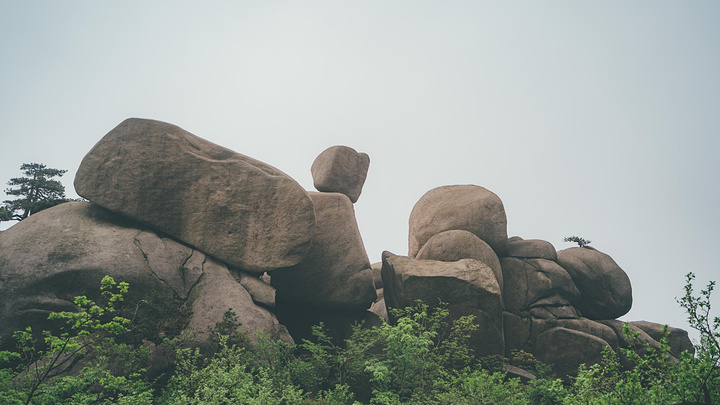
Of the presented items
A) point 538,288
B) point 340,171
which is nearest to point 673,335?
point 538,288

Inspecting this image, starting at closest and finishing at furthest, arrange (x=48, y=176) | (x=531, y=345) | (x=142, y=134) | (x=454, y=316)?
(x=142, y=134) → (x=454, y=316) → (x=531, y=345) → (x=48, y=176)

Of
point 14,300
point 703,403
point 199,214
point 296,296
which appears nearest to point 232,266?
point 199,214

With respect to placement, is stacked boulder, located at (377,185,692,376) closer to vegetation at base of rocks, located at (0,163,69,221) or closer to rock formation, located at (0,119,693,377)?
rock formation, located at (0,119,693,377)

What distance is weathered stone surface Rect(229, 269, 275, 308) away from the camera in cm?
1425

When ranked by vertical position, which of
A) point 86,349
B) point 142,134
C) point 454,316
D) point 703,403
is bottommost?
point 86,349

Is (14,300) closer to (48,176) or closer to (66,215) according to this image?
(66,215)

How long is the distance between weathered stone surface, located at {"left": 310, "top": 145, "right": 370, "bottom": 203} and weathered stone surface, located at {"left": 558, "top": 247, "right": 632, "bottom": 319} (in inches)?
427

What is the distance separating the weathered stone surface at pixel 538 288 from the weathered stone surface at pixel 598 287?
3.31 feet

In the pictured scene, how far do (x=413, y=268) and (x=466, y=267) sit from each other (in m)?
2.01

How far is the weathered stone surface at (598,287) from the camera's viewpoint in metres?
21.3

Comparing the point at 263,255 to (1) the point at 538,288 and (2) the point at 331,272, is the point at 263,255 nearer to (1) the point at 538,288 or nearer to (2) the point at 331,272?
(2) the point at 331,272

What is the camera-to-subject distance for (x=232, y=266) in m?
14.8

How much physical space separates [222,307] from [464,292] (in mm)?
8503

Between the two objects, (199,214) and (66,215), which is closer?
(66,215)
